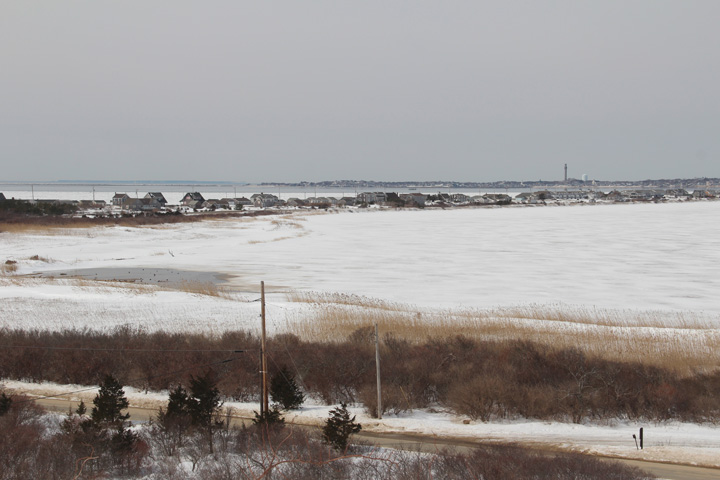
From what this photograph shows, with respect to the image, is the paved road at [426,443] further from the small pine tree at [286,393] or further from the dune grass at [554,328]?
the dune grass at [554,328]

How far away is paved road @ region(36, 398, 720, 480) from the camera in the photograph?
37.9 ft

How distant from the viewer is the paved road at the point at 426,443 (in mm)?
11562

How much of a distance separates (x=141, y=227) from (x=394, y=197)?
117 m

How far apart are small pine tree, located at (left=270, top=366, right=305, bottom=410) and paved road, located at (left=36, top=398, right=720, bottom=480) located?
0.96 meters

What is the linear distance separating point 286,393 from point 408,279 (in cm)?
2133

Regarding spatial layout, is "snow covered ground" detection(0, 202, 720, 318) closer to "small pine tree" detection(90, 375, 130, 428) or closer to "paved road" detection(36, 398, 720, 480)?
"paved road" detection(36, 398, 720, 480)

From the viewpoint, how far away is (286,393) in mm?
15461

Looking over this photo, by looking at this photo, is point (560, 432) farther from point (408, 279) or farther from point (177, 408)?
point (408, 279)

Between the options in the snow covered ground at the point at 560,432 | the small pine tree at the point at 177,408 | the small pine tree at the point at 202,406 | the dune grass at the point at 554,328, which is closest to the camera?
the snow covered ground at the point at 560,432

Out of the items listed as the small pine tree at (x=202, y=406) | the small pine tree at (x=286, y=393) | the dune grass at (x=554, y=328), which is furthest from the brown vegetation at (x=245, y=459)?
the dune grass at (x=554, y=328)

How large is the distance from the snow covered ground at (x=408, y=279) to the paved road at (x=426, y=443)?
0.37 metres

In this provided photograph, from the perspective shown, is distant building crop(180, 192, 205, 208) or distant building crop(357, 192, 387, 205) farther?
distant building crop(357, 192, 387, 205)

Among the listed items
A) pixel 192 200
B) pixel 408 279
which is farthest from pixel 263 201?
pixel 408 279

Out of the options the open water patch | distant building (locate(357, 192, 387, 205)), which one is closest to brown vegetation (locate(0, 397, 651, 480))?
the open water patch
